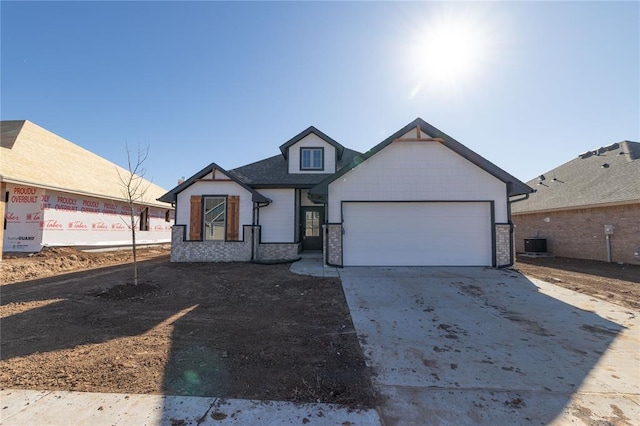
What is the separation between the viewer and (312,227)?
1429 cm

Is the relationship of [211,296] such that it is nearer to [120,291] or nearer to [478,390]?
[120,291]

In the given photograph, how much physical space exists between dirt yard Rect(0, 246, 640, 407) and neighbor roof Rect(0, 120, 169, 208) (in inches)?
188

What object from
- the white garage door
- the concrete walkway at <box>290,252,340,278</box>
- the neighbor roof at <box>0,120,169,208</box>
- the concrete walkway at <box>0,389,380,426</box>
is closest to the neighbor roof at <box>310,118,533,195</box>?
the white garage door

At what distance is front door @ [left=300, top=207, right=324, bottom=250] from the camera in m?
14.1

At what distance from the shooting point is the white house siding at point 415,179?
1001cm

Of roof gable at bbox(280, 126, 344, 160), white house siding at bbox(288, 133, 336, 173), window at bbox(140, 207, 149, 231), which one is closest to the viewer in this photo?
roof gable at bbox(280, 126, 344, 160)

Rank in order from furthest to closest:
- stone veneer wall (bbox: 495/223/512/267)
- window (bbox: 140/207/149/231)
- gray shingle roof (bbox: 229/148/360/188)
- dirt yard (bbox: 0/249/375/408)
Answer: window (bbox: 140/207/149/231) < gray shingle roof (bbox: 229/148/360/188) < stone veneer wall (bbox: 495/223/512/267) < dirt yard (bbox: 0/249/375/408)

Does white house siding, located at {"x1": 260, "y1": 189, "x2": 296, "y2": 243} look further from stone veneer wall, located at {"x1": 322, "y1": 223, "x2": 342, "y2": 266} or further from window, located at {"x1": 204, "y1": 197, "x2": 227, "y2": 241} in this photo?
stone veneer wall, located at {"x1": 322, "y1": 223, "x2": 342, "y2": 266}

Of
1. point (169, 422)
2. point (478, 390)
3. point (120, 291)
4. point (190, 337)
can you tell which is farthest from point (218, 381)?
point (120, 291)

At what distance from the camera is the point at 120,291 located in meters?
6.98

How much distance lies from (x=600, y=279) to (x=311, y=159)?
38.5 ft

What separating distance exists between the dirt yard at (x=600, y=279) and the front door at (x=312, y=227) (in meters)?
8.47

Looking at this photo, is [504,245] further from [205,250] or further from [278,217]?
[205,250]

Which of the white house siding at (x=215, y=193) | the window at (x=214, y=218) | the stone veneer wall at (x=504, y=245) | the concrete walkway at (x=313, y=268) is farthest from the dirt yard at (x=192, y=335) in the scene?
the white house siding at (x=215, y=193)
